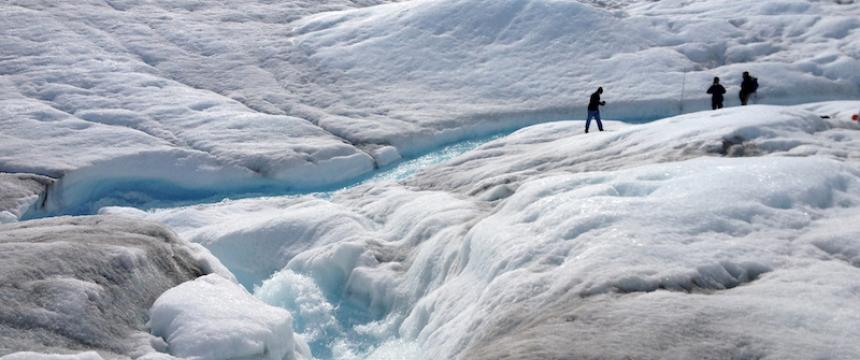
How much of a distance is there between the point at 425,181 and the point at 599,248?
1088 centimetres

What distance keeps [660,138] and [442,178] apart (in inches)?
231

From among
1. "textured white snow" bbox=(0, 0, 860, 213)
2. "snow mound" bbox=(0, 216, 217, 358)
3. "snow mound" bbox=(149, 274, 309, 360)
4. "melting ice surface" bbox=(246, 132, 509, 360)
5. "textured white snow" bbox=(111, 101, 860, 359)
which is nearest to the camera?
"textured white snow" bbox=(111, 101, 860, 359)

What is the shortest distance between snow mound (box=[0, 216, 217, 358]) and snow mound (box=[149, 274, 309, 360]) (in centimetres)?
33

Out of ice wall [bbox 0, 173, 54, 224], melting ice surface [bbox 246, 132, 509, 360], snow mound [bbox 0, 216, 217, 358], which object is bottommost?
melting ice surface [bbox 246, 132, 509, 360]

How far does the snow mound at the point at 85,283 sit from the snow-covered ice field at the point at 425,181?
0.04 m

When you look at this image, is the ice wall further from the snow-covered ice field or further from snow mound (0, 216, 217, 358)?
snow mound (0, 216, 217, 358)

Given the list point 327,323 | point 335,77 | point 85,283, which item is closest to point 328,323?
point 327,323

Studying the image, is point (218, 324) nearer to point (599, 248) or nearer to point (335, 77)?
point (599, 248)

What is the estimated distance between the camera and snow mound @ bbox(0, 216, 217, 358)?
1179 cm

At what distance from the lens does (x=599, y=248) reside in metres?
12.8

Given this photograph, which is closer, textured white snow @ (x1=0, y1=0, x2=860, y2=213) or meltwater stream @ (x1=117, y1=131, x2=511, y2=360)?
meltwater stream @ (x1=117, y1=131, x2=511, y2=360)

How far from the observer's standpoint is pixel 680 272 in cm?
1187

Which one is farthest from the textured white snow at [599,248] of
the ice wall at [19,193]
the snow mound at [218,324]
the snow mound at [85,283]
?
the ice wall at [19,193]

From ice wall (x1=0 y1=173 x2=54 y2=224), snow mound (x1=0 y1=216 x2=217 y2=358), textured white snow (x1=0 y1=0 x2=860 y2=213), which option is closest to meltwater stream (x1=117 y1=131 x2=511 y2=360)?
snow mound (x1=0 y1=216 x2=217 y2=358)
